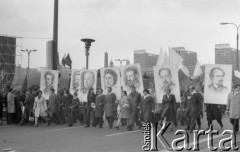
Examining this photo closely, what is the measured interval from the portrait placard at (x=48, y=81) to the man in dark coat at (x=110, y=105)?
3.40 meters

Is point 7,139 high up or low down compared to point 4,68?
down

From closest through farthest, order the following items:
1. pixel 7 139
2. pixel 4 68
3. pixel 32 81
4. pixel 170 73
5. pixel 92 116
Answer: pixel 7 139 < pixel 170 73 < pixel 92 116 < pixel 32 81 < pixel 4 68

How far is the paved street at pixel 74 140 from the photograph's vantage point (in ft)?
34.3

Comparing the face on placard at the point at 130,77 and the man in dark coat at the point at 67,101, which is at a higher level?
the face on placard at the point at 130,77

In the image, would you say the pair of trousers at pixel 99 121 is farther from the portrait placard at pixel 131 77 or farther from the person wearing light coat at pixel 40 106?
the person wearing light coat at pixel 40 106

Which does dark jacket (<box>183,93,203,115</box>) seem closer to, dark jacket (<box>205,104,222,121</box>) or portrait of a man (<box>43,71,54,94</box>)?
dark jacket (<box>205,104,222,121</box>)

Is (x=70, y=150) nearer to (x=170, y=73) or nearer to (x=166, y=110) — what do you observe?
(x=166, y=110)

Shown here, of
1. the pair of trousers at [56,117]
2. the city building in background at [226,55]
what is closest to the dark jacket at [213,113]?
the pair of trousers at [56,117]

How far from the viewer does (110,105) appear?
15.9 metres

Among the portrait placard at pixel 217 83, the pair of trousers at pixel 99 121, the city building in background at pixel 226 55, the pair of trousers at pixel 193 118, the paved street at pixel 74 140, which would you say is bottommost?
the paved street at pixel 74 140

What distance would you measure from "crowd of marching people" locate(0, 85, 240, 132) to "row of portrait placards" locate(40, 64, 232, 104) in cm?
36

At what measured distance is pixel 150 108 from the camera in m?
14.6

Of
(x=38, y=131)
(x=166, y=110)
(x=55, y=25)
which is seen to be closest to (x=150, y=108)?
(x=166, y=110)

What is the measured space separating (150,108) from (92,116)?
10.6 feet
